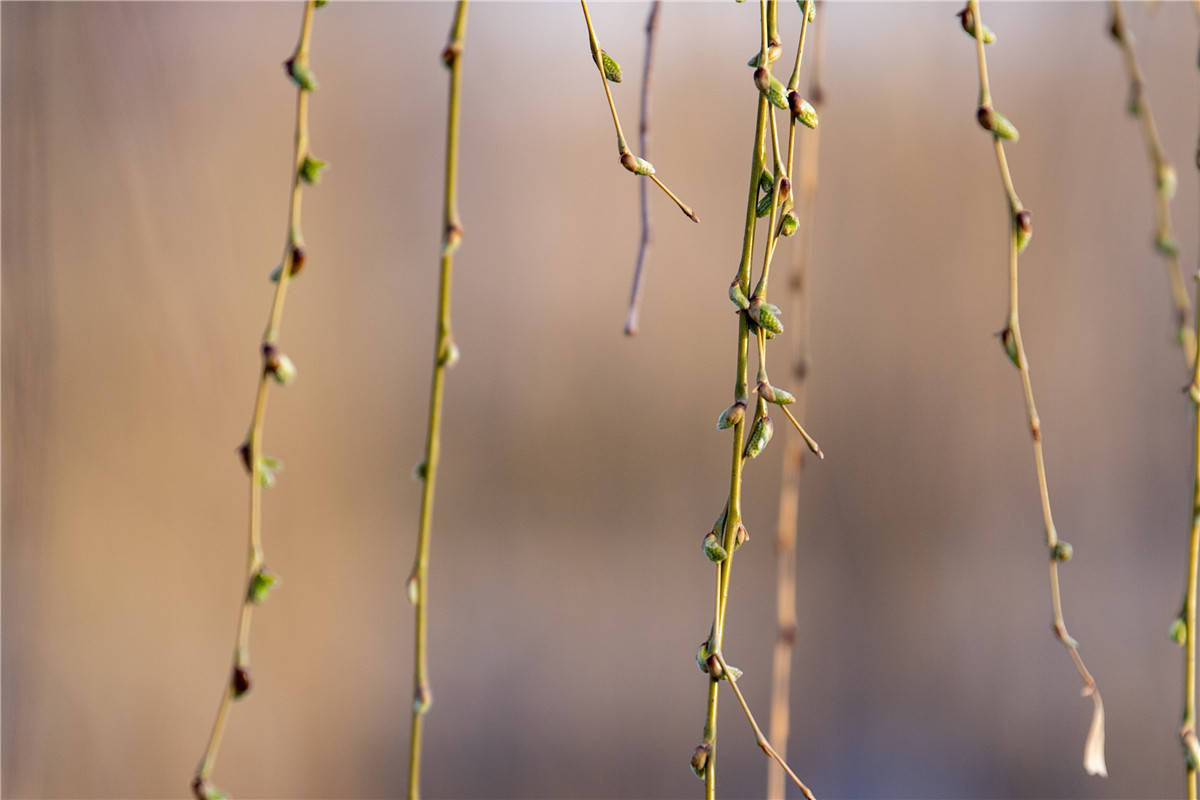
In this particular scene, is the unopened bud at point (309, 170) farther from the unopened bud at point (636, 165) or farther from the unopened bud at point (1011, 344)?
the unopened bud at point (1011, 344)

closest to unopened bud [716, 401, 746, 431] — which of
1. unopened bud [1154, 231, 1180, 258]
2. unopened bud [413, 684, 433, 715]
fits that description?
unopened bud [413, 684, 433, 715]

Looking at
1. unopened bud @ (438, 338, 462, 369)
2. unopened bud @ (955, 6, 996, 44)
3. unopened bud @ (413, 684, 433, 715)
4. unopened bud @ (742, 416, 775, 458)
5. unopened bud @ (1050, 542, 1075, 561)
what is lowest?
unopened bud @ (413, 684, 433, 715)

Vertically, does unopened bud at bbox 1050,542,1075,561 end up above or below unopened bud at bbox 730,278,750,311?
below

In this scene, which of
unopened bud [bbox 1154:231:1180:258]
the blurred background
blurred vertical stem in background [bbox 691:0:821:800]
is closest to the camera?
blurred vertical stem in background [bbox 691:0:821:800]

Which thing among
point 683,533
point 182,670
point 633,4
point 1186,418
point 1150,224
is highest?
point 633,4

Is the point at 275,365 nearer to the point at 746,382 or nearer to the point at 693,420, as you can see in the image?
the point at 746,382

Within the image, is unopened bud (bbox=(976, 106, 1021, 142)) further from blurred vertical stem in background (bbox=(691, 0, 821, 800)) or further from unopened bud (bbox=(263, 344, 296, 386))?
unopened bud (bbox=(263, 344, 296, 386))

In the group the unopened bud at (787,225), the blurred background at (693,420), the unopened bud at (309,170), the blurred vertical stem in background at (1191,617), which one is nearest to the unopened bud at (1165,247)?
the blurred vertical stem in background at (1191,617)

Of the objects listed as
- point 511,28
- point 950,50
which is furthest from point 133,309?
point 950,50

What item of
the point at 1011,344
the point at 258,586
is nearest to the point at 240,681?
the point at 258,586

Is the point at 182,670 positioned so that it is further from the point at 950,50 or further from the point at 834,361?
the point at 950,50
